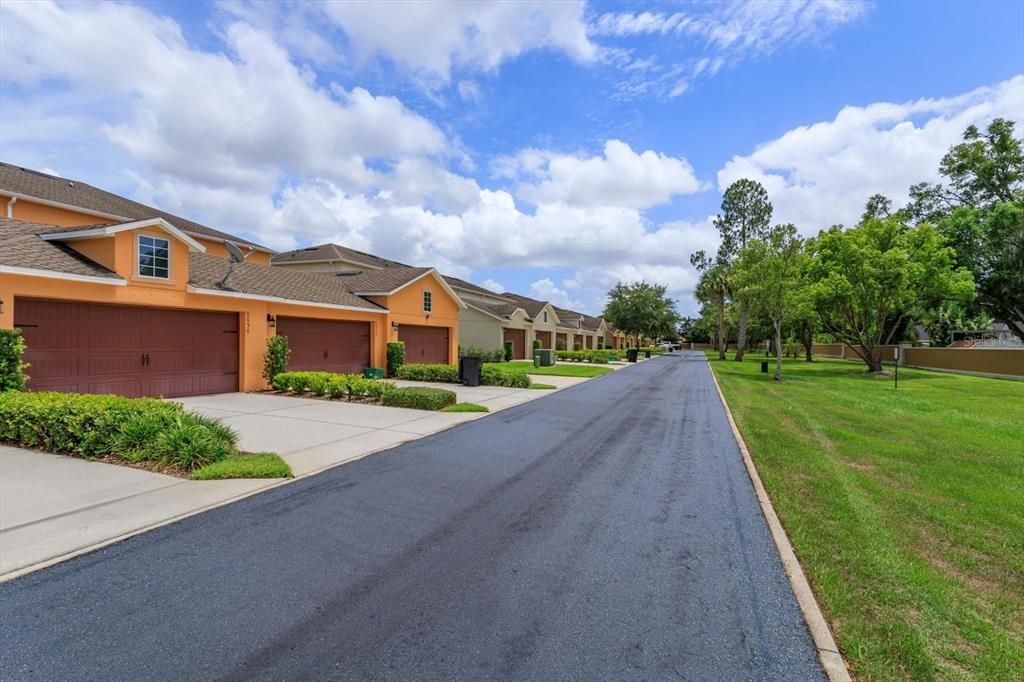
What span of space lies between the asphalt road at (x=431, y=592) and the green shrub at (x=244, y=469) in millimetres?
490

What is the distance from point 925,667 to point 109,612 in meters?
4.95

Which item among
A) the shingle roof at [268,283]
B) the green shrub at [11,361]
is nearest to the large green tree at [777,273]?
the shingle roof at [268,283]

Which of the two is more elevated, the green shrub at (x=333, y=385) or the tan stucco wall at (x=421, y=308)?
the tan stucco wall at (x=421, y=308)

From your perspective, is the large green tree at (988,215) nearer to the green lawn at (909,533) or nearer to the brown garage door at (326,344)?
the green lawn at (909,533)

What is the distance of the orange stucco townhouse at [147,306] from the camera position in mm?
11008

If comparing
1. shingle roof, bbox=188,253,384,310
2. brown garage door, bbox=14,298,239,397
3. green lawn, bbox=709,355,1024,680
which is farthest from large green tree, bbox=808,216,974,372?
brown garage door, bbox=14,298,239,397

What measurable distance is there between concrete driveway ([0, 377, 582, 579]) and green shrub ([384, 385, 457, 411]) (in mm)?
1051

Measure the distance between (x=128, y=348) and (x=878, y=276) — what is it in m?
31.8

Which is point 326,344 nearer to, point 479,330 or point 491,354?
point 491,354

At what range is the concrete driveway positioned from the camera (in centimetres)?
443

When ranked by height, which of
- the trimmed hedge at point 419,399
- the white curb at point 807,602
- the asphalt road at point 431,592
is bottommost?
the white curb at point 807,602

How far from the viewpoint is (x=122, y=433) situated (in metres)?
6.98

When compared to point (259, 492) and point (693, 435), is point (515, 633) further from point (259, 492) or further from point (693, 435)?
point (693, 435)

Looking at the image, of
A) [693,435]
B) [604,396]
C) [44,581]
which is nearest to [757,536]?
[693,435]
